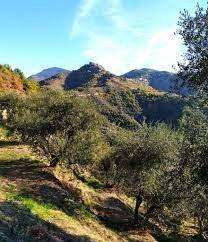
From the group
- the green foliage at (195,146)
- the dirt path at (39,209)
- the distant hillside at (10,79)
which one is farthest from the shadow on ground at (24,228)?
the distant hillside at (10,79)

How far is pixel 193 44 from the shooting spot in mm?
26016

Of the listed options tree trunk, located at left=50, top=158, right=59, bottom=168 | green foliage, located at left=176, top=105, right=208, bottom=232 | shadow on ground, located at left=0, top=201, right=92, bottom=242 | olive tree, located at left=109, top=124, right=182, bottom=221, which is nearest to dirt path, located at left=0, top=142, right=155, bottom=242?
shadow on ground, located at left=0, top=201, right=92, bottom=242

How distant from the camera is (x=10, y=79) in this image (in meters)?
141

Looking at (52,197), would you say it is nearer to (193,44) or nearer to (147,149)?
(147,149)

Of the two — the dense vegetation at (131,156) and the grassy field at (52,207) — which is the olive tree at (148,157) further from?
the grassy field at (52,207)

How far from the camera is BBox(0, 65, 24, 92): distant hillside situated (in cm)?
13319

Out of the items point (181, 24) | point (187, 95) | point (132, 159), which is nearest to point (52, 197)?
point (132, 159)

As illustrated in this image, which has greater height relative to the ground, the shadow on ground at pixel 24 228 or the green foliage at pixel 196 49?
the green foliage at pixel 196 49

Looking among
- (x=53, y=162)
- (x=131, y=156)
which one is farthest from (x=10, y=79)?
(x=131, y=156)

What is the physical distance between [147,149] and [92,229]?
9938mm

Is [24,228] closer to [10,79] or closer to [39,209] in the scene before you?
[39,209]

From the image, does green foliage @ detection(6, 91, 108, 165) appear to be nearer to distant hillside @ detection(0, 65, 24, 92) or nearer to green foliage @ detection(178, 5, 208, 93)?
green foliage @ detection(178, 5, 208, 93)

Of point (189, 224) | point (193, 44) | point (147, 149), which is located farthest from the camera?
point (189, 224)

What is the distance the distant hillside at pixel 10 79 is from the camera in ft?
437
